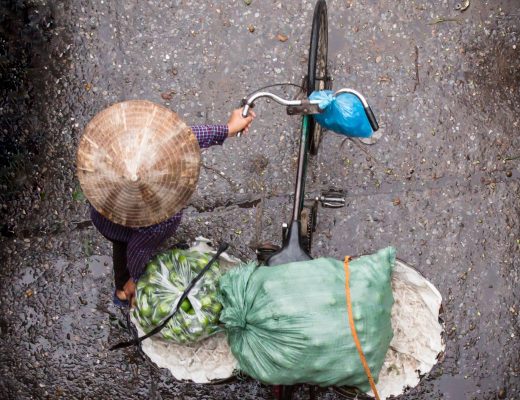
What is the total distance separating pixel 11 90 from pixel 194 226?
1174 millimetres

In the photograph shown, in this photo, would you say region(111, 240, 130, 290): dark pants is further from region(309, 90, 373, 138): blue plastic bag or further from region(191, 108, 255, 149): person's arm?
region(309, 90, 373, 138): blue plastic bag

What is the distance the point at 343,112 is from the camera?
2.32 meters

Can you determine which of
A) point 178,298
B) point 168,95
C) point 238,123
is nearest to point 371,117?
point 238,123

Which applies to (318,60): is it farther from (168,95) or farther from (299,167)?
(168,95)

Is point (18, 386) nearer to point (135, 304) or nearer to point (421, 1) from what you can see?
point (135, 304)

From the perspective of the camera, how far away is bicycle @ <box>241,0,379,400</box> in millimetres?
2273

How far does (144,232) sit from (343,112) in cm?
90

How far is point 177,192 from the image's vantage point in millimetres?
1972

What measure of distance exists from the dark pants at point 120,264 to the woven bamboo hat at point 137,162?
53 cm

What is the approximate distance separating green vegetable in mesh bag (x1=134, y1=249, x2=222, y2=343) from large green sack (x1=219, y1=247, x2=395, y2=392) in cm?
12

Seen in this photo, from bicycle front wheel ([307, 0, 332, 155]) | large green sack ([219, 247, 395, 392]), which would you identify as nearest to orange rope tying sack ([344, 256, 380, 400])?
large green sack ([219, 247, 395, 392])

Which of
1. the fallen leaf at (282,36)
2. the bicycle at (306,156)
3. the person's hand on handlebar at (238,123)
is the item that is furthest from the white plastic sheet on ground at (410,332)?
the fallen leaf at (282,36)

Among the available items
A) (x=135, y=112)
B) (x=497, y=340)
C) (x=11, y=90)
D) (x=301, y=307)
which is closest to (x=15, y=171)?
(x=11, y=90)

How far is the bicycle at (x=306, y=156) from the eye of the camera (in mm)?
2273
